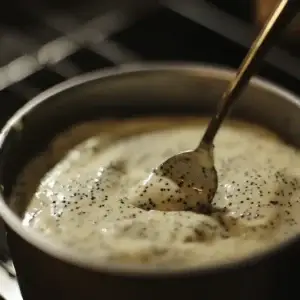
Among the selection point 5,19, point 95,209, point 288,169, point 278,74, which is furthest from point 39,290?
point 5,19

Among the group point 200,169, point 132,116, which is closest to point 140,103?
point 132,116

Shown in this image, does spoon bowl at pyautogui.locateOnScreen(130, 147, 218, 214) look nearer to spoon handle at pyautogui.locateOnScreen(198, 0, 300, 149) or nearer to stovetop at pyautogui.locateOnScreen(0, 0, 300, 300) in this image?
spoon handle at pyautogui.locateOnScreen(198, 0, 300, 149)

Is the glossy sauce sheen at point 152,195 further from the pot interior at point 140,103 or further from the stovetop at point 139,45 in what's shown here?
the stovetop at point 139,45

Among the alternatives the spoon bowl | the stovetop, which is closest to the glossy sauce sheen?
the spoon bowl

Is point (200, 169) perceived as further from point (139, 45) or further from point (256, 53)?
point (139, 45)

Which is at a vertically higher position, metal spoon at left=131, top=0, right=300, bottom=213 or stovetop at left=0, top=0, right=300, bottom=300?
stovetop at left=0, top=0, right=300, bottom=300
